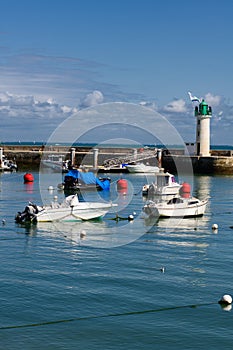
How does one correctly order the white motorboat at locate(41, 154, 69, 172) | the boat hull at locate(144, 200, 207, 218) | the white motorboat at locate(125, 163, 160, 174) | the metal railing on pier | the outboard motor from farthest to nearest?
the metal railing on pier
the white motorboat at locate(125, 163, 160, 174)
the white motorboat at locate(41, 154, 69, 172)
the boat hull at locate(144, 200, 207, 218)
the outboard motor

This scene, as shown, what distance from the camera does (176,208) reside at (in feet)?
136

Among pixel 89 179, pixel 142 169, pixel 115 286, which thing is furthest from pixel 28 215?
pixel 142 169

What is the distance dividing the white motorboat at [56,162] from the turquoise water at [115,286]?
153 ft

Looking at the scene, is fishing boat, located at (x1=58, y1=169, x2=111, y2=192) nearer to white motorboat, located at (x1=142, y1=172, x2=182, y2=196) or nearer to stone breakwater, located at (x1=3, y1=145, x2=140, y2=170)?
white motorboat, located at (x1=142, y1=172, x2=182, y2=196)

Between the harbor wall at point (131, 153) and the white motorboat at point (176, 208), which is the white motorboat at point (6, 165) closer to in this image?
the harbor wall at point (131, 153)

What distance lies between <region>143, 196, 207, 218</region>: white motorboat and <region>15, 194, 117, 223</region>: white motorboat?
121 inches

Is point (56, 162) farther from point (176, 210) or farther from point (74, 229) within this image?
point (74, 229)

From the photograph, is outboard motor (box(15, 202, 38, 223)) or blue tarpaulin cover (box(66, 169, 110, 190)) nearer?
outboard motor (box(15, 202, 38, 223))

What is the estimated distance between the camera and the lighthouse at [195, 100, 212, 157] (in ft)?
306

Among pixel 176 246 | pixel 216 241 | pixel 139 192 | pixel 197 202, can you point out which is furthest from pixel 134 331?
pixel 139 192

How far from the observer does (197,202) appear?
4259 centimetres

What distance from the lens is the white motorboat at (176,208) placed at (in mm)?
40812

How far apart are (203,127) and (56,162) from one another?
911 inches

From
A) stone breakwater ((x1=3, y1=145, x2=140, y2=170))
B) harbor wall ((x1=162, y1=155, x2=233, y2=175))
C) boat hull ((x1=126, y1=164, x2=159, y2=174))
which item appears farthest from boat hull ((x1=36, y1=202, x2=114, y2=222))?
stone breakwater ((x1=3, y1=145, x2=140, y2=170))
